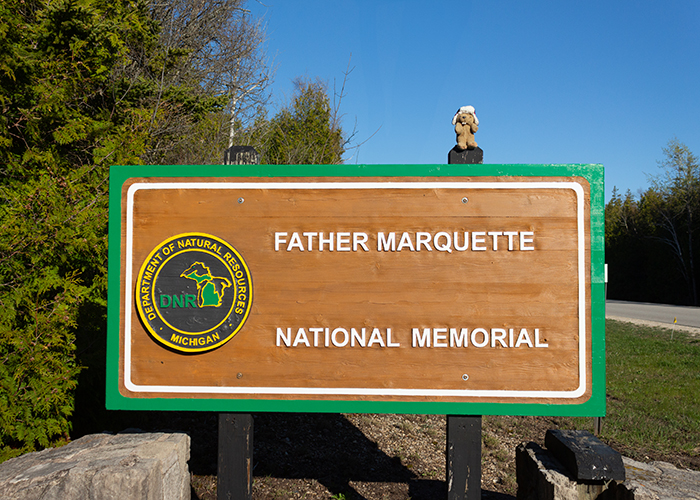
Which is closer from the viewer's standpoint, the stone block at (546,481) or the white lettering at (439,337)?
the white lettering at (439,337)

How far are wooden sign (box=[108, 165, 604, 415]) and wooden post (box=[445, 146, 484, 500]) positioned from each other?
13cm

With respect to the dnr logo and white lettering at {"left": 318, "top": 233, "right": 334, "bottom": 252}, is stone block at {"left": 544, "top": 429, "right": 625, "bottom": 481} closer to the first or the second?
white lettering at {"left": 318, "top": 233, "right": 334, "bottom": 252}

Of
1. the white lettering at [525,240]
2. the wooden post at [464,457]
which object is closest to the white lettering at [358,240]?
the white lettering at [525,240]

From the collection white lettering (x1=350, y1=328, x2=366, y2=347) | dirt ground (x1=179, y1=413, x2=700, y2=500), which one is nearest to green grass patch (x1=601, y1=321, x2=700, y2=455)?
dirt ground (x1=179, y1=413, x2=700, y2=500)

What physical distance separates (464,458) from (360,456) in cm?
225

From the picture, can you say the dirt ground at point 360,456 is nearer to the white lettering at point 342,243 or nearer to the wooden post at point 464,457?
the wooden post at point 464,457

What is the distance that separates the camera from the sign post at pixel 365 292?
248 centimetres

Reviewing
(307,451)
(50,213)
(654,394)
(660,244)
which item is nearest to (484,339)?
(307,451)

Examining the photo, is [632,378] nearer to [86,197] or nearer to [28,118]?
[86,197]

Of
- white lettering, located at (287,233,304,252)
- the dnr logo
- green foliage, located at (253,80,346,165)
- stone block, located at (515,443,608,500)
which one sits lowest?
stone block, located at (515,443,608,500)

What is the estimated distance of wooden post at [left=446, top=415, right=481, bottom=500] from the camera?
8.25ft

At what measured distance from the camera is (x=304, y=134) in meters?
10.0

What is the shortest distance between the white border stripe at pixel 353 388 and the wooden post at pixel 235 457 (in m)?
0.25

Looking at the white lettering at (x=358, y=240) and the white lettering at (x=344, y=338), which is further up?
the white lettering at (x=358, y=240)
